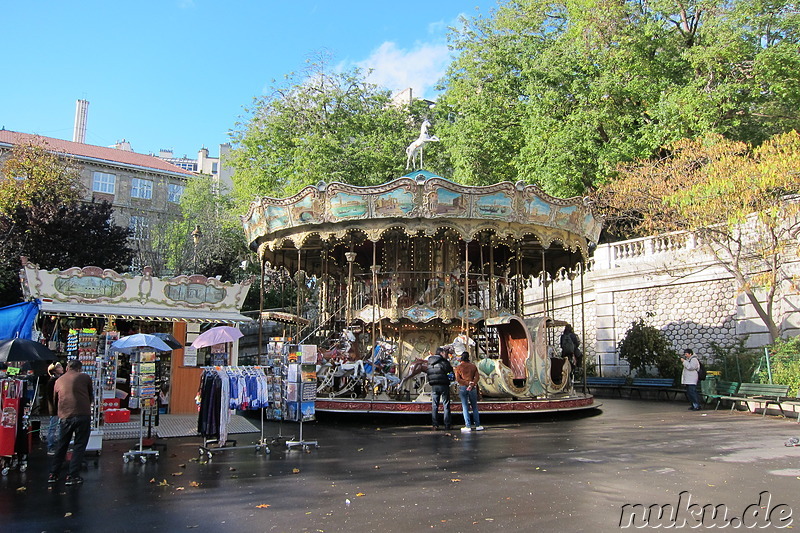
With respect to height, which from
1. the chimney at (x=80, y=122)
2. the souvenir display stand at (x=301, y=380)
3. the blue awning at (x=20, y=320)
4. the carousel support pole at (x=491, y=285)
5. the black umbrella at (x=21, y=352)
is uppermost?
the chimney at (x=80, y=122)

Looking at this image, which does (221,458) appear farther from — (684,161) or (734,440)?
(684,161)

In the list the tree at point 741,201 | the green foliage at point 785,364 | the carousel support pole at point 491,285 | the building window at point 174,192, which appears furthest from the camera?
the building window at point 174,192

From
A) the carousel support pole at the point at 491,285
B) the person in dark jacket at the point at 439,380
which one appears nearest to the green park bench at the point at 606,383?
the carousel support pole at the point at 491,285

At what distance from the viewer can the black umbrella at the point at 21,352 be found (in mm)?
8805

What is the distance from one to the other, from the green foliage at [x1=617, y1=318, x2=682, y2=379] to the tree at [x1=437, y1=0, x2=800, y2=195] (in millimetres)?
6530

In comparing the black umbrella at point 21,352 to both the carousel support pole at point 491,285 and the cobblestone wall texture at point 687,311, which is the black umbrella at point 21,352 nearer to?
the carousel support pole at point 491,285

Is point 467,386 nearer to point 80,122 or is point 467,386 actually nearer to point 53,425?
point 53,425

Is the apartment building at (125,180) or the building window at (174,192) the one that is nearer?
the apartment building at (125,180)

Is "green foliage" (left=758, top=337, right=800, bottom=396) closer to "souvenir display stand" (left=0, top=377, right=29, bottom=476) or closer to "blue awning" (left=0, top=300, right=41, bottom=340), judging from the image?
"souvenir display stand" (left=0, top=377, right=29, bottom=476)

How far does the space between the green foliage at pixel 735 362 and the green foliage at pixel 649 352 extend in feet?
4.74

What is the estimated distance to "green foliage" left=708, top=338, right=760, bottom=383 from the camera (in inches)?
698

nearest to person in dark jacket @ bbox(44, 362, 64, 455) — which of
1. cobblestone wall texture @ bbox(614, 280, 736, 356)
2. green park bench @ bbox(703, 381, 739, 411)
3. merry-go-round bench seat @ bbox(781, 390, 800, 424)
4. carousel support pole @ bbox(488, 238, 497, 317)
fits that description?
carousel support pole @ bbox(488, 238, 497, 317)

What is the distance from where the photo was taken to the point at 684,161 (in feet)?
62.0

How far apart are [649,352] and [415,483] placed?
16.5 metres
